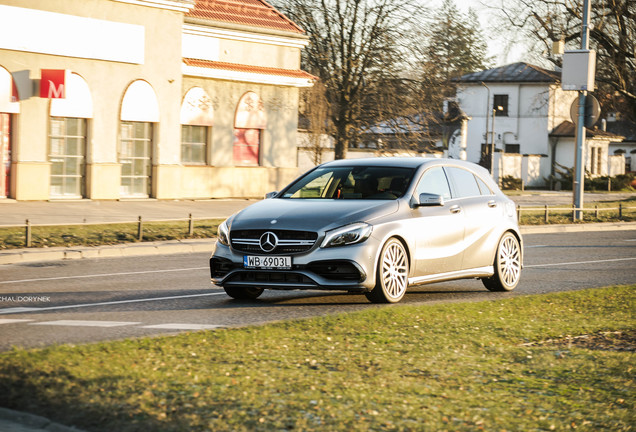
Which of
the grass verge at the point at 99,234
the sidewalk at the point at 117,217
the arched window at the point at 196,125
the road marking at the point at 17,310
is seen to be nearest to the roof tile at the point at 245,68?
the arched window at the point at 196,125

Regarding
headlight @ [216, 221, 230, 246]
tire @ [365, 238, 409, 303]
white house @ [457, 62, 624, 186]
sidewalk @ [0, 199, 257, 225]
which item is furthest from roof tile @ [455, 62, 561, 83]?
headlight @ [216, 221, 230, 246]

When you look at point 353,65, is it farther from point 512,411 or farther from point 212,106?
point 512,411

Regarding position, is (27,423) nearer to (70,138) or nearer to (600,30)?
(70,138)

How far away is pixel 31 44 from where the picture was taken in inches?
1086

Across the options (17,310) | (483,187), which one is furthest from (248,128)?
(17,310)

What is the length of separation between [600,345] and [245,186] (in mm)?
27940

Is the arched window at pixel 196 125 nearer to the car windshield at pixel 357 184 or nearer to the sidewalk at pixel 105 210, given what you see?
the sidewalk at pixel 105 210

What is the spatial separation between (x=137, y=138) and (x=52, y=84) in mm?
4248

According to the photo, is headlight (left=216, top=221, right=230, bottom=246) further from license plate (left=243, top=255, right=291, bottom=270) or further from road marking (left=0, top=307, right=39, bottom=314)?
road marking (left=0, top=307, right=39, bottom=314)

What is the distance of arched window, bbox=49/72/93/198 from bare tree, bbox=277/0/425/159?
13.1 metres

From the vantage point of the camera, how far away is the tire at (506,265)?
42.1 feet

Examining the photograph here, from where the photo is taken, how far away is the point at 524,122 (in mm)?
71750

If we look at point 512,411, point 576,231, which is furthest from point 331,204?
point 576,231

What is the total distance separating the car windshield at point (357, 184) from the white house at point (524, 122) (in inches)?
2228
